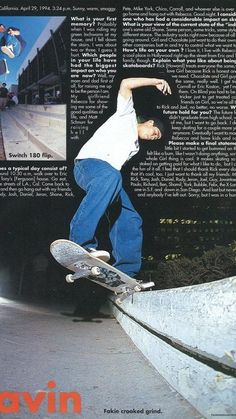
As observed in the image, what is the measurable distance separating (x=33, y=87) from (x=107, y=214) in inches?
46.5

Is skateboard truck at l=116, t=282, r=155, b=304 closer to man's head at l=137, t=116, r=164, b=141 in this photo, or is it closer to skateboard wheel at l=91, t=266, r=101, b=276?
skateboard wheel at l=91, t=266, r=101, b=276

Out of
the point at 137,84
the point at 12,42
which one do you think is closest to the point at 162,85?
the point at 137,84

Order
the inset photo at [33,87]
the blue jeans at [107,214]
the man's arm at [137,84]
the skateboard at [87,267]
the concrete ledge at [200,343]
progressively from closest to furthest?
the concrete ledge at [200,343], the skateboard at [87,267], the blue jeans at [107,214], the man's arm at [137,84], the inset photo at [33,87]

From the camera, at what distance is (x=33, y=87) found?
10.1 feet

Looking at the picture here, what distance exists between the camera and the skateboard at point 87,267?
2.28 metres

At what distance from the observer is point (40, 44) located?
3121 mm

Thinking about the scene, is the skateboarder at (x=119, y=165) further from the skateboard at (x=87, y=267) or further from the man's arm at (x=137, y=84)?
the skateboard at (x=87, y=267)

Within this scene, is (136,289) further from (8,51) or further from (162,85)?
(8,51)

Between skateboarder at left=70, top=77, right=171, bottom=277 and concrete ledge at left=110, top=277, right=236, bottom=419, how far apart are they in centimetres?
76

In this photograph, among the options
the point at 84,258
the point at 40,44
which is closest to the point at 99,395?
the point at 84,258

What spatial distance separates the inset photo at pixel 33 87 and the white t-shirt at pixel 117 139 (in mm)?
282

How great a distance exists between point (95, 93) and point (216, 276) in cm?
186

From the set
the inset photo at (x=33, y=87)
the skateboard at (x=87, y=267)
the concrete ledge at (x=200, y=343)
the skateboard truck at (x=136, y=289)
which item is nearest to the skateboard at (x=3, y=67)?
the inset photo at (x=33, y=87)

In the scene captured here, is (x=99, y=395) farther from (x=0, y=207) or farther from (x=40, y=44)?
(x=40, y=44)
